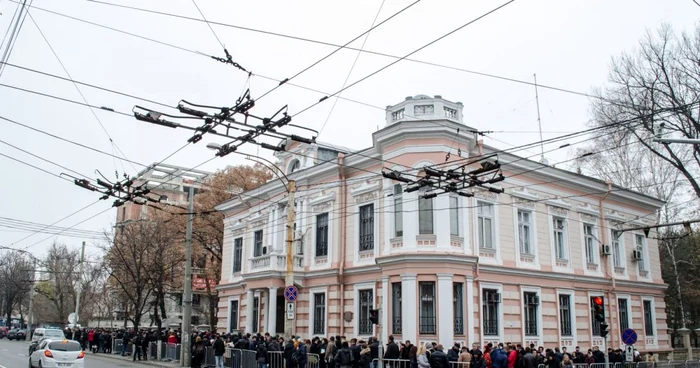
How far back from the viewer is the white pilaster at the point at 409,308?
76.7 ft

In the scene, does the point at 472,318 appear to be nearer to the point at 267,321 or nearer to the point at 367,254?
the point at 367,254

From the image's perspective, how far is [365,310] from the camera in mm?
26859

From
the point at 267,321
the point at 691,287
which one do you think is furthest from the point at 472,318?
the point at 691,287

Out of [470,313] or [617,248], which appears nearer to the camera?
[470,313]

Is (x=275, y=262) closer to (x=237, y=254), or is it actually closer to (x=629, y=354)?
(x=237, y=254)

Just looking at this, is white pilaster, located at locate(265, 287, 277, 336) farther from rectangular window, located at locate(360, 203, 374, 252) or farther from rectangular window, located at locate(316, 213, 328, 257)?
rectangular window, located at locate(360, 203, 374, 252)

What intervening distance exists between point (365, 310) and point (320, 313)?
316cm

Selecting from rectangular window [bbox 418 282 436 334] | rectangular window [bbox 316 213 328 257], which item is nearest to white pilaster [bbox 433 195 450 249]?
rectangular window [bbox 418 282 436 334]

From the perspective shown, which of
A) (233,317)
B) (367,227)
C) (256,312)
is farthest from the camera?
(233,317)

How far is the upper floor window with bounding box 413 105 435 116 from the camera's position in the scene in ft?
83.1

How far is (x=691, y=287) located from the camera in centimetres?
4372

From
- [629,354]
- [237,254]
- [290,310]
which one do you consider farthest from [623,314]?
[237,254]

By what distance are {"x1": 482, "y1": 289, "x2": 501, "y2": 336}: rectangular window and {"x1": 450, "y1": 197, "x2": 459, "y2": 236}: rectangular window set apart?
2.90 meters

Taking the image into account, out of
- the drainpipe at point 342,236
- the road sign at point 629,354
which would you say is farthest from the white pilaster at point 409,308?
the road sign at point 629,354
